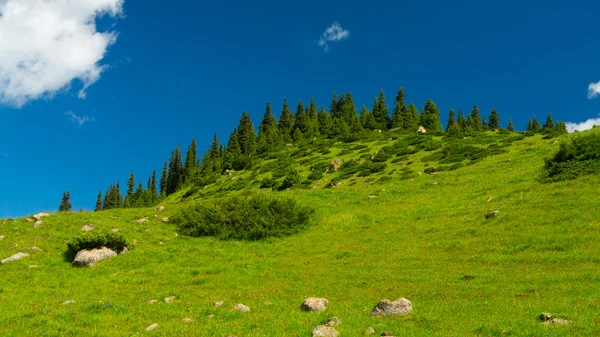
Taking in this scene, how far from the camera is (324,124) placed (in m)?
128

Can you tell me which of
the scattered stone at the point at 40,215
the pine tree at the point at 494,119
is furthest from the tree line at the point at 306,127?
the scattered stone at the point at 40,215

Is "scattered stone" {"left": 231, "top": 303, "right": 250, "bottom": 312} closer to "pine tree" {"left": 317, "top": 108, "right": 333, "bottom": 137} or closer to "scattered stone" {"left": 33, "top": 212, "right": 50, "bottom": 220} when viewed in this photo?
"scattered stone" {"left": 33, "top": 212, "right": 50, "bottom": 220}

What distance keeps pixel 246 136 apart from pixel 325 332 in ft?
394

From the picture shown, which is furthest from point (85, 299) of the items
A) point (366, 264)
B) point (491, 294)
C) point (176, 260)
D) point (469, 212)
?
point (469, 212)

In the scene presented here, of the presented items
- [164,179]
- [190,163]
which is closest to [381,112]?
[190,163]

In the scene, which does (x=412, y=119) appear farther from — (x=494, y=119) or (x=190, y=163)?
(x=190, y=163)

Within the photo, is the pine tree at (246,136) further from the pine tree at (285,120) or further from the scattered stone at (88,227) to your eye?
the scattered stone at (88,227)

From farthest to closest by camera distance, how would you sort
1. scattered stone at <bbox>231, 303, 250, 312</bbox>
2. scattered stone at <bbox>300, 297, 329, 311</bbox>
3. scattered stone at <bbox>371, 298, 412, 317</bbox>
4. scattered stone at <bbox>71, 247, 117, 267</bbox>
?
1. scattered stone at <bbox>71, 247, 117, 267</bbox>
2. scattered stone at <bbox>231, 303, 250, 312</bbox>
3. scattered stone at <bbox>300, 297, 329, 311</bbox>
4. scattered stone at <bbox>371, 298, 412, 317</bbox>

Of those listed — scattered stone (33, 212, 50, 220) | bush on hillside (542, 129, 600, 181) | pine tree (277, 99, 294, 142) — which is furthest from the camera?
pine tree (277, 99, 294, 142)

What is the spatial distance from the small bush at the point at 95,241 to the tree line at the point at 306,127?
69.1m

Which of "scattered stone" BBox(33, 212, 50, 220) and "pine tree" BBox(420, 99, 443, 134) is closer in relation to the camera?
"scattered stone" BBox(33, 212, 50, 220)

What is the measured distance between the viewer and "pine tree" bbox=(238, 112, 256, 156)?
4870 inches

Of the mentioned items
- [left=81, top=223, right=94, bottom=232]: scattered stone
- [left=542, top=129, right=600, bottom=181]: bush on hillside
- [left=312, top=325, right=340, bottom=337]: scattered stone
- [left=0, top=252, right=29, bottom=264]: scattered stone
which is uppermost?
[left=542, top=129, right=600, bottom=181]: bush on hillside

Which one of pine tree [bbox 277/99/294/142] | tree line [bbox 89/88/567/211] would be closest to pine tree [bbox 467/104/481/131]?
tree line [bbox 89/88/567/211]
